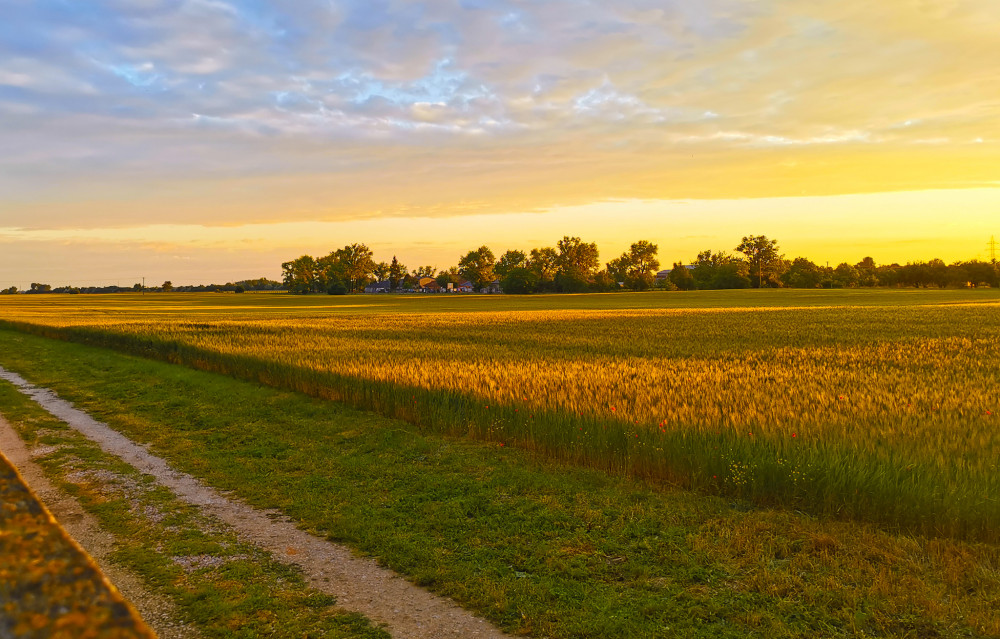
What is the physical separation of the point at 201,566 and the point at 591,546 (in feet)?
14.0

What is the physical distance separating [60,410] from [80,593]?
18.7 metres

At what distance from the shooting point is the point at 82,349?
3059cm

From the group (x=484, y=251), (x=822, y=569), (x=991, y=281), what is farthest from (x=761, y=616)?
(x=484, y=251)

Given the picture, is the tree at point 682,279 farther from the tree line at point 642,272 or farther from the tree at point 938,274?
the tree at point 938,274

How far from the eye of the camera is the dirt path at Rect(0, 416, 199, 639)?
18.9ft

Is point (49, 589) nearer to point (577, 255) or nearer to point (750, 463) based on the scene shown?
point (750, 463)

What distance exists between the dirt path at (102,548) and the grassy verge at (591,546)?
1.93 meters

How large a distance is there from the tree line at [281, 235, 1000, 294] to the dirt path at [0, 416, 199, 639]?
458 ft

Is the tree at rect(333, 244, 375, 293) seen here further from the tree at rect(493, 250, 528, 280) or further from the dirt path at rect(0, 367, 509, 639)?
the dirt path at rect(0, 367, 509, 639)

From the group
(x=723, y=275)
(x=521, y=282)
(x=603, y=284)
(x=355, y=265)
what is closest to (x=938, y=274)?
(x=723, y=275)

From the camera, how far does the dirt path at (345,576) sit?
18.7 feet

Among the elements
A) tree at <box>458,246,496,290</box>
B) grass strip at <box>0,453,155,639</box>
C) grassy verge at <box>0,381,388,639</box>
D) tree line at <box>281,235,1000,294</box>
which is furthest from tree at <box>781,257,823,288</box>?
grass strip at <box>0,453,155,639</box>

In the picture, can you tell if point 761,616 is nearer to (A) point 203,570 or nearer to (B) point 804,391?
(A) point 203,570

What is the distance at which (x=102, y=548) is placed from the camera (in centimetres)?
744
